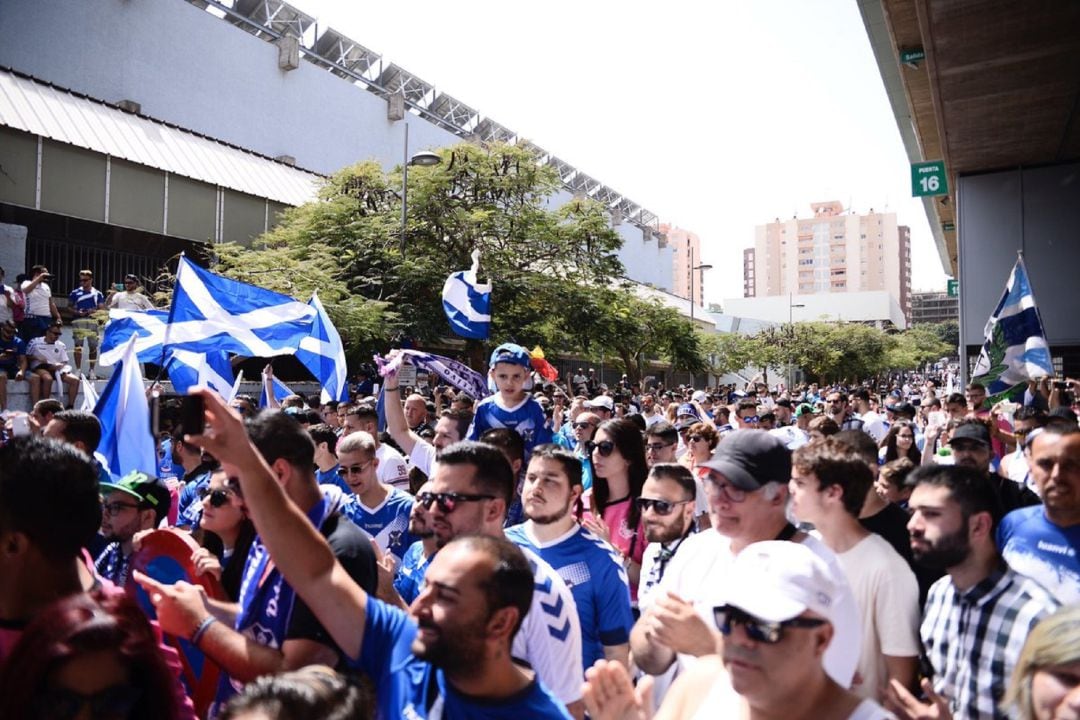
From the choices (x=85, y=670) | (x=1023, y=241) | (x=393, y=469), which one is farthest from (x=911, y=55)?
(x=85, y=670)

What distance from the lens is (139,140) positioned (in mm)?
22500

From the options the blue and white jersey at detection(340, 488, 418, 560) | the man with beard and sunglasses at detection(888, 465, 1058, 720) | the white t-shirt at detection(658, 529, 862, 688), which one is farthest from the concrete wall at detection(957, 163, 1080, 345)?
the white t-shirt at detection(658, 529, 862, 688)

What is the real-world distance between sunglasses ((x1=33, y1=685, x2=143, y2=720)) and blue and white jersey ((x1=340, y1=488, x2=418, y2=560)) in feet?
10.3

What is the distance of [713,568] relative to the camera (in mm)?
2990

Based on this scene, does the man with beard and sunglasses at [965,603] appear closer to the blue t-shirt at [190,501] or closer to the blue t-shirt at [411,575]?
the blue t-shirt at [411,575]

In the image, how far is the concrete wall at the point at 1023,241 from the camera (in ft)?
57.3

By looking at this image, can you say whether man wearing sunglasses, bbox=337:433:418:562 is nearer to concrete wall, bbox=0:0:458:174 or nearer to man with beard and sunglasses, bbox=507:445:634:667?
man with beard and sunglasses, bbox=507:445:634:667

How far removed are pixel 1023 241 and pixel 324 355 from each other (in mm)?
15651

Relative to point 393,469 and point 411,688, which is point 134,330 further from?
point 411,688

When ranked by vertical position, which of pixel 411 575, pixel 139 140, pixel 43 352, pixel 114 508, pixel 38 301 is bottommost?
pixel 411 575

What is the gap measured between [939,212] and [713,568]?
2548 cm

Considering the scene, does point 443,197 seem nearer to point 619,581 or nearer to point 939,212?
point 939,212

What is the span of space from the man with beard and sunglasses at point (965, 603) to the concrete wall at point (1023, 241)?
1668 centimetres

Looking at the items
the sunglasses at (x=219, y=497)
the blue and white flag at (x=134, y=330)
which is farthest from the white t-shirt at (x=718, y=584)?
the blue and white flag at (x=134, y=330)
